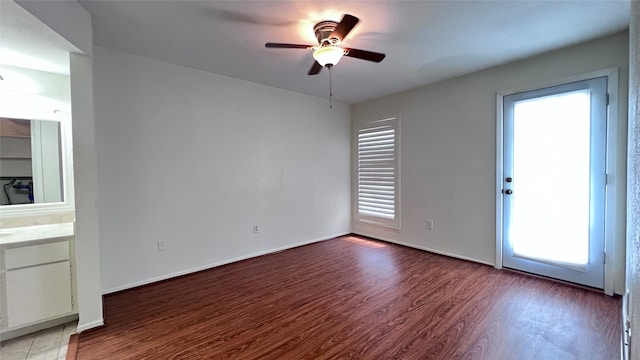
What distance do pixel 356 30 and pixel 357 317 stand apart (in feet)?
8.19

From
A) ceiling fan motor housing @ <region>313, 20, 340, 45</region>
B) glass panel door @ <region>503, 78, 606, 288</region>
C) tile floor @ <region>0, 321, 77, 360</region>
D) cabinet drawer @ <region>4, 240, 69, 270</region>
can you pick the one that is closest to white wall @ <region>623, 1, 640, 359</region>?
ceiling fan motor housing @ <region>313, 20, 340, 45</region>

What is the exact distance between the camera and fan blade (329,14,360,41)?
5.84 feet

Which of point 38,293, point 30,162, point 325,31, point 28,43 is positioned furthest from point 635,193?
point 30,162

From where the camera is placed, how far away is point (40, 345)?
6.51 feet

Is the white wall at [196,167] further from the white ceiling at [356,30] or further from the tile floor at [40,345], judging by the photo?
the tile floor at [40,345]

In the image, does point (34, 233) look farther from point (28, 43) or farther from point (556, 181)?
point (556, 181)

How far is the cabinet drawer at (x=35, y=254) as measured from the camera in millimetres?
1984

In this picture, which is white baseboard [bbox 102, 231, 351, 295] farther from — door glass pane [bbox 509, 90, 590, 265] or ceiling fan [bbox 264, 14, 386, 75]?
door glass pane [bbox 509, 90, 590, 265]

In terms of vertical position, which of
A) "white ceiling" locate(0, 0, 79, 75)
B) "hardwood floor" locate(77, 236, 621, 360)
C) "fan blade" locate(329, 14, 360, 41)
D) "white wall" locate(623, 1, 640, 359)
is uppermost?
"fan blade" locate(329, 14, 360, 41)

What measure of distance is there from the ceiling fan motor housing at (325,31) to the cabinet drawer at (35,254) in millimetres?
2707

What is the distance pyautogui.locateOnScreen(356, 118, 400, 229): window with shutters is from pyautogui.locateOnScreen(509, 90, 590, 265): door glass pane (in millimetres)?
1634

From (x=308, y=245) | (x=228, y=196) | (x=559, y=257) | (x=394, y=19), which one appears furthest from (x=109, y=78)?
(x=559, y=257)

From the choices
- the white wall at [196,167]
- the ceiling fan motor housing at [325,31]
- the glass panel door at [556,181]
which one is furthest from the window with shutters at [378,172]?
the ceiling fan motor housing at [325,31]

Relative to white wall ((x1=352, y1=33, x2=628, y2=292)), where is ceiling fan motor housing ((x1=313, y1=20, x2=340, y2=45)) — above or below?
above
